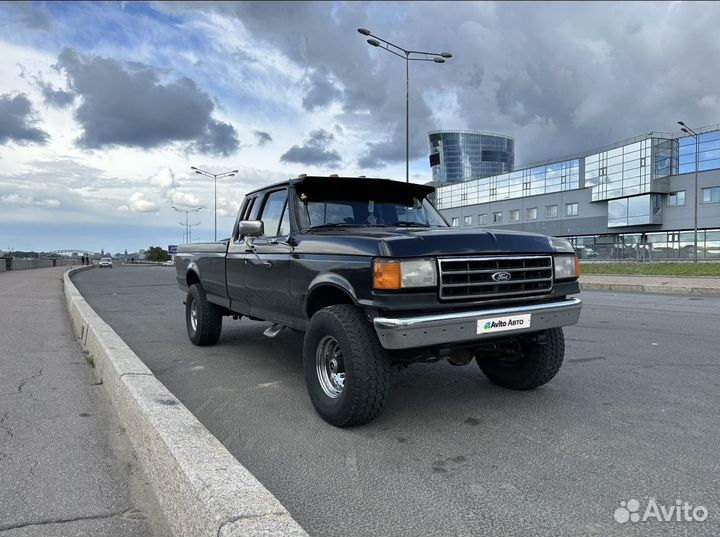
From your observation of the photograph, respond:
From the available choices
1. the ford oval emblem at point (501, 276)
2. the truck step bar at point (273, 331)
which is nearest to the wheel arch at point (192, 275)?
the truck step bar at point (273, 331)

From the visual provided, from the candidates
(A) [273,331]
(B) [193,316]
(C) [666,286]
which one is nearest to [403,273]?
(A) [273,331]

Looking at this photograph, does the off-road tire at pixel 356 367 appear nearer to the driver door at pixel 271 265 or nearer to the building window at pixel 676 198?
the driver door at pixel 271 265

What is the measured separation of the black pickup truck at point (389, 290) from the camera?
3.46m

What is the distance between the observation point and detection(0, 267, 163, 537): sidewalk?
2623 mm

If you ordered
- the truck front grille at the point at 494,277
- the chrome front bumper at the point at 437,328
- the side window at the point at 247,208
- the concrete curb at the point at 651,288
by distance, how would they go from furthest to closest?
the concrete curb at the point at 651,288 < the side window at the point at 247,208 < the truck front grille at the point at 494,277 < the chrome front bumper at the point at 437,328

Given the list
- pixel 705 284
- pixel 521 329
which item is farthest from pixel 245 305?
pixel 705 284

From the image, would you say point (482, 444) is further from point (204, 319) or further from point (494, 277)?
point (204, 319)

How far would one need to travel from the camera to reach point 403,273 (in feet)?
11.2

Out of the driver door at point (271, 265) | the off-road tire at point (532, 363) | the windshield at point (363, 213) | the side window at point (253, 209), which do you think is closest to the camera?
the off-road tire at point (532, 363)

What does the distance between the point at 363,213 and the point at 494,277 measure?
1.58 m

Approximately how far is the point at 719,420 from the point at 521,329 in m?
1.56

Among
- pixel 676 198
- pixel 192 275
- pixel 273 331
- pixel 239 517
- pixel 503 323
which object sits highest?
pixel 676 198

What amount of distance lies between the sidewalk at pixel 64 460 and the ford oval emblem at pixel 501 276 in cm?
252

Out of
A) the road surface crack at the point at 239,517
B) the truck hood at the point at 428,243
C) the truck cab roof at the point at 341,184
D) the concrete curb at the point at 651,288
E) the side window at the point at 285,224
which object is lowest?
the concrete curb at the point at 651,288
